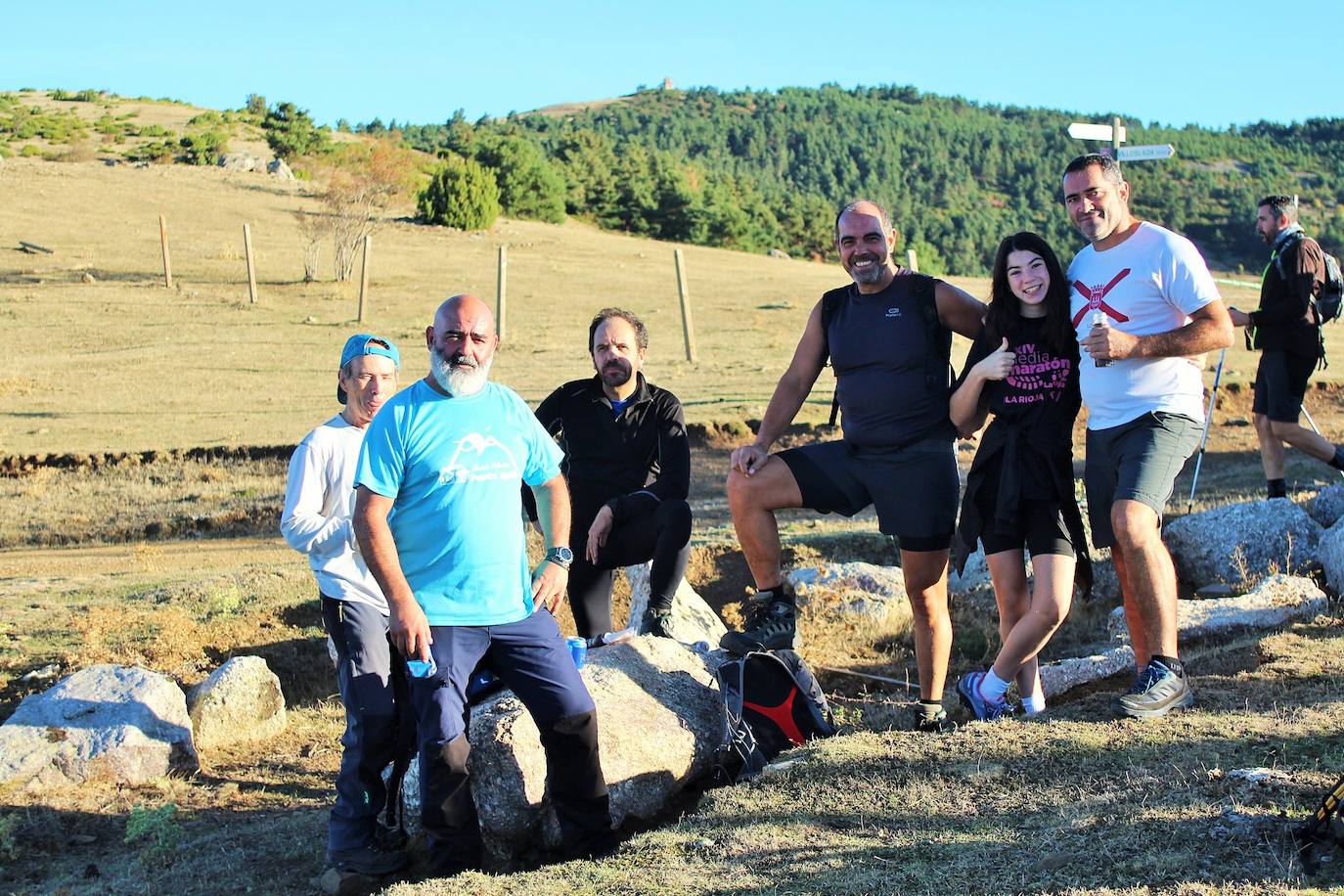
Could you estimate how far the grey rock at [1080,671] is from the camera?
593cm

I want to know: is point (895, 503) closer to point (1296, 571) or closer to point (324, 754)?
point (324, 754)

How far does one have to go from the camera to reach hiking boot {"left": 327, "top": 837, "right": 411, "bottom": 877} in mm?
4496

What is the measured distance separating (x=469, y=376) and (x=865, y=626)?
4.41m

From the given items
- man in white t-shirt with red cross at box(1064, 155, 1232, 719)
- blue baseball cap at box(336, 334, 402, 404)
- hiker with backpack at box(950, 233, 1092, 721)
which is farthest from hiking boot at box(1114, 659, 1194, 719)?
blue baseball cap at box(336, 334, 402, 404)

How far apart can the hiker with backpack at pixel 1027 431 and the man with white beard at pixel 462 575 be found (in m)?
1.63

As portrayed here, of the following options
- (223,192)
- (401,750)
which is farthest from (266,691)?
(223,192)

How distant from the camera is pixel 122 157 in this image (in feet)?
172

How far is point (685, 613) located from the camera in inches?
276

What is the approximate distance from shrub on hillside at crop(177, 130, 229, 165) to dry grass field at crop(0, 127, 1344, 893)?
34.0m

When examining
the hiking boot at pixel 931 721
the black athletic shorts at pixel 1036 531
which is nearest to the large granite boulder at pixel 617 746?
the hiking boot at pixel 931 721

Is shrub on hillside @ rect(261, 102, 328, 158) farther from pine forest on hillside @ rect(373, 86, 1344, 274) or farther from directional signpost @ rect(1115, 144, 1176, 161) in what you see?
directional signpost @ rect(1115, 144, 1176, 161)

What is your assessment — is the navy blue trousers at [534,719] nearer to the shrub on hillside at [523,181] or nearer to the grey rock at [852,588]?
the grey rock at [852,588]

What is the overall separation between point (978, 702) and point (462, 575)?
205 centimetres

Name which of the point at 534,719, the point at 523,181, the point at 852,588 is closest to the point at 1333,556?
the point at 852,588
